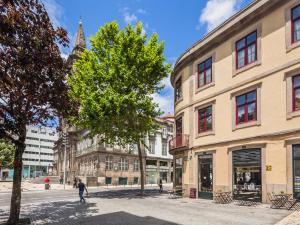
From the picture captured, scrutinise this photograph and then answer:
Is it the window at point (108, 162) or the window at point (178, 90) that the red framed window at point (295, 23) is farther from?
the window at point (108, 162)

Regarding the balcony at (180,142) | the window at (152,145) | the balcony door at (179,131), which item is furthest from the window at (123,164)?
the balcony door at (179,131)

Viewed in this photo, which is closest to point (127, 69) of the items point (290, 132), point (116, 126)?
point (116, 126)

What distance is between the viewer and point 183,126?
27312mm

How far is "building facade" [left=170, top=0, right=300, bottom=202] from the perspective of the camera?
701 inches

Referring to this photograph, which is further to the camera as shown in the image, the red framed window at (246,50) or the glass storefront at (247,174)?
the red framed window at (246,50)

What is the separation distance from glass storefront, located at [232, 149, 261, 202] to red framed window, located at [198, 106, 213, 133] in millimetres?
3474

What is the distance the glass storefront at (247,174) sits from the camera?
19.6 meters

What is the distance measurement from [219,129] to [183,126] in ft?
16.2

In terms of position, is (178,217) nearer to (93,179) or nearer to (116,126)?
(116,126)

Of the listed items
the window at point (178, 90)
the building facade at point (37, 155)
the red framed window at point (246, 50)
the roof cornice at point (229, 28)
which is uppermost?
the roof cornice at point (229, 28)

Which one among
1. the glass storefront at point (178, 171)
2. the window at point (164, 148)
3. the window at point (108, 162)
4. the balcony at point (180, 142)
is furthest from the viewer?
the window at point (164, 148)


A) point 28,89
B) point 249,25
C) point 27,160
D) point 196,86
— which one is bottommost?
point 27,160

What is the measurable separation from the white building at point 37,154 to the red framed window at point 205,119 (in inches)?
4001

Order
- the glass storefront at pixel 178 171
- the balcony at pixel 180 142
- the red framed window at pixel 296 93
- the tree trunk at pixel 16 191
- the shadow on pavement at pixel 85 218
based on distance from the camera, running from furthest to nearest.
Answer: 1. the glass storefront at pixel 178 171
2. the balcony at pixel 180 142
3. the red framed window at pixel 296 93
4. the shadow on pavement at pixel 85 218
5. the tree trunk at pixel 16 191
